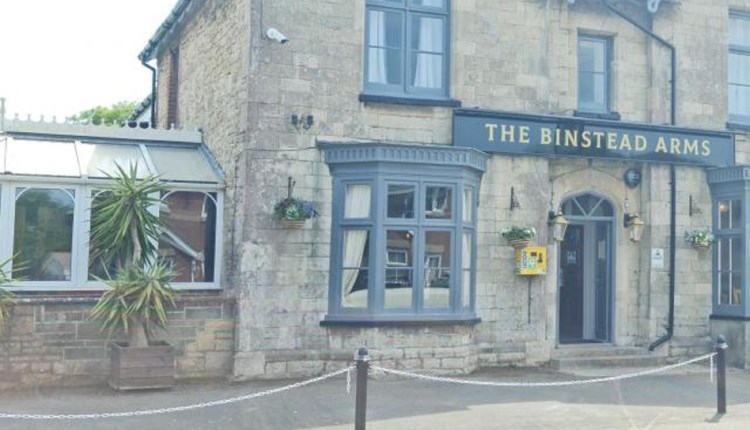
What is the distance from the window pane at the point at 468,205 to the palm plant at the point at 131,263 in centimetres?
441

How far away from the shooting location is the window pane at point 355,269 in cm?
1180

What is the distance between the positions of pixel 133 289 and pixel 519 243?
5806 millimetres

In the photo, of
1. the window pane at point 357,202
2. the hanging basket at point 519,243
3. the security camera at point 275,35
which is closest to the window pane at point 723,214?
the hanging basket at point 519,243

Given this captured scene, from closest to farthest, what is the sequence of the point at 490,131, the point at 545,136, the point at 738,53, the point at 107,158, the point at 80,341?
the point at 80,341
the point at 490,131
the point at 107,158
the point at 545,136
the point at 738,53

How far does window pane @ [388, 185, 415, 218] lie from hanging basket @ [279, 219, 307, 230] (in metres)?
1.31

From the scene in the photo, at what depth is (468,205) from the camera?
12305mm

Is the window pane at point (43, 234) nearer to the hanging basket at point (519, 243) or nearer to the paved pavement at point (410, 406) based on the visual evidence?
the paved pavement at point (410, 406)

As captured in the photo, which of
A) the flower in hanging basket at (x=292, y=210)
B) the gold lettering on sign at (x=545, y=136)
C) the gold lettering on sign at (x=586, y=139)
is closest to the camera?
the flower in hanging basket at (x=292, y=210)

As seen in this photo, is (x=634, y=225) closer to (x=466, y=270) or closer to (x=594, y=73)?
(x=594, y=73)

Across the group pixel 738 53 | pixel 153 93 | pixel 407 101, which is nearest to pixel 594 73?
pixel 738 53

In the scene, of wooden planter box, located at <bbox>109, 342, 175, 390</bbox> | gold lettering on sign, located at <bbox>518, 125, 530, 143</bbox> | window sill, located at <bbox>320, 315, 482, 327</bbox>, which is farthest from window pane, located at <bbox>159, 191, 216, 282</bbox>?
gold lettering on sign, located at <bbox>518, 125, 530, 143</bbox>

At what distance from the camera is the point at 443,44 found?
12.7m

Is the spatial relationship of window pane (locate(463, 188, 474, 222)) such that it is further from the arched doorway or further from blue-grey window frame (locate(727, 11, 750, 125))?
blue-grey window frame (locate(727, 11, 750, 125))

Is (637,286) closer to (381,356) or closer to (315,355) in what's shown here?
(381,356)
